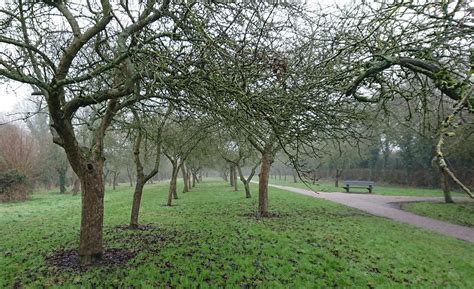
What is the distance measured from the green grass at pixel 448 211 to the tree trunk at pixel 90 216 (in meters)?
14.4

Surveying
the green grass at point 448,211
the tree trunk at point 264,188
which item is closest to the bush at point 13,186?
the tree trunk at point 264,188

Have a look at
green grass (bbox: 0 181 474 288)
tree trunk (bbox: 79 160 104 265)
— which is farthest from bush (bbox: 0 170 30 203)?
tree trunk (bbox: 79 160 104 265)

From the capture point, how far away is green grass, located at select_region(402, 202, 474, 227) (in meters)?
13.9

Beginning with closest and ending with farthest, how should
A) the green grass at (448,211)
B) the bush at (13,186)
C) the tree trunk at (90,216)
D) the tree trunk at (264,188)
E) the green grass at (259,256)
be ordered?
the green grass at (259,256)
the tree trunk at (90,216)
the tree trunk at (264,188)
the green grass at (448,211)
the bush at (13,186)

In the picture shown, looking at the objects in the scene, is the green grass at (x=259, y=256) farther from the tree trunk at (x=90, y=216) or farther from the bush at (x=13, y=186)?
the bush at (x=13, y=186)

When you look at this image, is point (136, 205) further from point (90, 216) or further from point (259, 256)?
Result: point (259, 256)

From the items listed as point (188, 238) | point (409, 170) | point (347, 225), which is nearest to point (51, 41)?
point (188, 238)

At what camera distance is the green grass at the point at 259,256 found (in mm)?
5961

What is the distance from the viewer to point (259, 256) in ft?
24.3

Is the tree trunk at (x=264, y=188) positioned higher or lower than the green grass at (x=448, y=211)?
higher

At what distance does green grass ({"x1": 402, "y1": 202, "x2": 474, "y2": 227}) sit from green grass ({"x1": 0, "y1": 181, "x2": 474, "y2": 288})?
13.1 ft

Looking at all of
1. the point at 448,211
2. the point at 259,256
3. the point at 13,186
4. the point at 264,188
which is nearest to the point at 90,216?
the point at 259,256

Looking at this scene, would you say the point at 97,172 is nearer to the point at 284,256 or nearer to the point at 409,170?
the point at 284,256

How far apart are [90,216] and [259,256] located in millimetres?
4085
